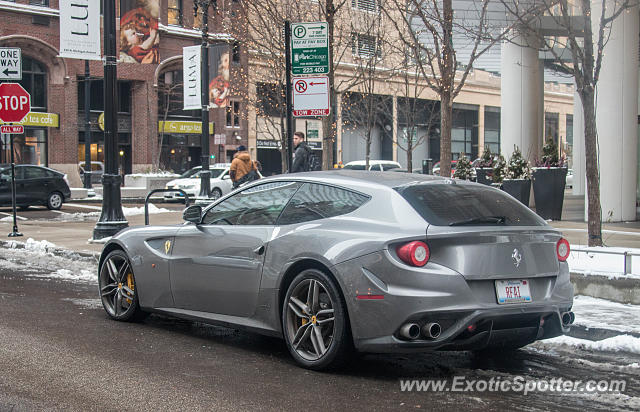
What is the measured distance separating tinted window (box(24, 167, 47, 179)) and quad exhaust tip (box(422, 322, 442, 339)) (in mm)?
23971

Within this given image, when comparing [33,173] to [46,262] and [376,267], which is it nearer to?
[46,262]

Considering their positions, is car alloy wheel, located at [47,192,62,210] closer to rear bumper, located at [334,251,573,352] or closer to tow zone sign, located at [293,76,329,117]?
tow zone sign, located at [293,76,329,117]

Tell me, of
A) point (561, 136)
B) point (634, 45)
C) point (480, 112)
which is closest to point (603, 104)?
point (634, 45)

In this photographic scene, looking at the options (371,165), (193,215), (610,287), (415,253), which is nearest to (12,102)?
(193,215)

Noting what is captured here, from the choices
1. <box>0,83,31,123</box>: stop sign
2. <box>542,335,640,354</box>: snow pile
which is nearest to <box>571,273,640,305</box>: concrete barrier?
<box>542,335,640,354</box>: snow pile

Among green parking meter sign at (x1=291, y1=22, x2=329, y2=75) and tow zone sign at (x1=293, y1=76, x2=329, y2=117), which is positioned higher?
green parking meter sign at (x1=291, y1=22, x2=329, y2=75)

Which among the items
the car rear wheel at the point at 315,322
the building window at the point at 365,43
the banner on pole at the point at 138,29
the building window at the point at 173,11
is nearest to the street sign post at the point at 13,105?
the building window at the point at 365,43

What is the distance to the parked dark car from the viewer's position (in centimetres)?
2652

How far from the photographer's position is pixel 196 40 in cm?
5550

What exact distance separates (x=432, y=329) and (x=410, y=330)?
14 centimetres

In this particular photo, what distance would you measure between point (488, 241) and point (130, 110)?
164ft

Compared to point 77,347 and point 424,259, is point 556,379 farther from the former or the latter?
Result: point 77,347

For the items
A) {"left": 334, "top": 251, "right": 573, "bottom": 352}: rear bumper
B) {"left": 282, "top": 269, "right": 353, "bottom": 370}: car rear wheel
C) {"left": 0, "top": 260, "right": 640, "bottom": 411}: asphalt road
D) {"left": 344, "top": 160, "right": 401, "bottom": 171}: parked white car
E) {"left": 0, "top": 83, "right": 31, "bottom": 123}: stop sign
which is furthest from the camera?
{"left": 344, "top": 160, "right": 401, "bottom": 171}: parked white car

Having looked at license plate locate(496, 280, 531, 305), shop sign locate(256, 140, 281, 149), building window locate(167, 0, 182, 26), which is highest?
building window locate(167, 0, 182, 26)
